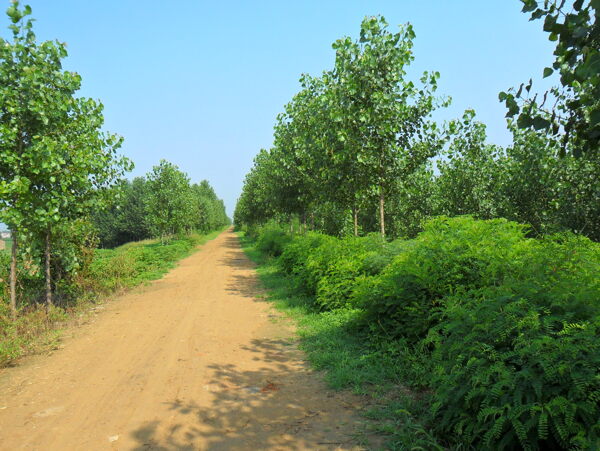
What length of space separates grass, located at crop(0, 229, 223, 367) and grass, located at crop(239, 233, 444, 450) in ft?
15.5

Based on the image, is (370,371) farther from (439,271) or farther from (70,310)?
(70,310)

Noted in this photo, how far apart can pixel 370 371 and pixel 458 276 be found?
5.91 ft

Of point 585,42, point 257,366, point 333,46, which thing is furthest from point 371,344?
point 333,46

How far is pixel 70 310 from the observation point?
997cm

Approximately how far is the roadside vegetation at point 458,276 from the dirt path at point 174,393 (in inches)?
23.4

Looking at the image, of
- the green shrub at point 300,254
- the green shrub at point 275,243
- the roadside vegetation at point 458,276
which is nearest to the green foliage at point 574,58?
the roadside vegetation at point 458,276

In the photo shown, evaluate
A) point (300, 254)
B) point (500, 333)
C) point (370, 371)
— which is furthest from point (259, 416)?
point (300, 254)

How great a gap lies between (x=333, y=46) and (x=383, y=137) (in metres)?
2.85

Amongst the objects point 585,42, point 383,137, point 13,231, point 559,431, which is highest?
point 383,137

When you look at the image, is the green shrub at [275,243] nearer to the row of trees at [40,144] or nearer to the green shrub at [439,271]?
the row of trees at [40,144]

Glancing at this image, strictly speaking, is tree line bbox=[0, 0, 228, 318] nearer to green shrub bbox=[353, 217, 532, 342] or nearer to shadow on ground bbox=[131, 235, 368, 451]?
shadow on ground bbox=[131, 235, 368, 451]

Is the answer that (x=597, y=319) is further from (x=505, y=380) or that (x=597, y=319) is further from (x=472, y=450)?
(x=472, y=450)

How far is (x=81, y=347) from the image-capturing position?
732 centimetres

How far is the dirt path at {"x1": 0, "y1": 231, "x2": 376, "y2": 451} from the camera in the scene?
13.4ft
